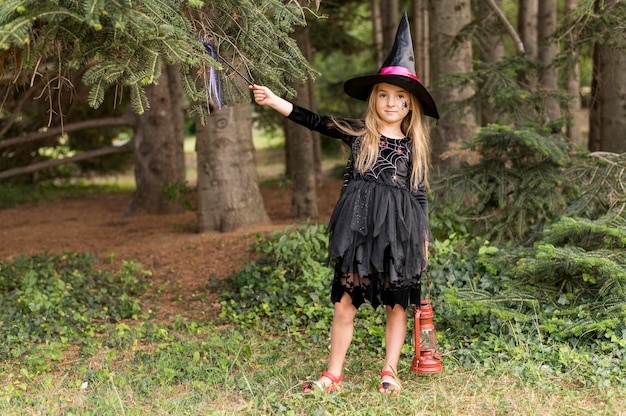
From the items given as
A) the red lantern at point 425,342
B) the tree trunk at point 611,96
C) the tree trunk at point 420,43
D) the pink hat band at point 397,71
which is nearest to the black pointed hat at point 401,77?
the pink hat band at point 397,71

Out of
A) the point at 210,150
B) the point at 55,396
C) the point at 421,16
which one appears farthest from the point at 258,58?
the point at 421,16

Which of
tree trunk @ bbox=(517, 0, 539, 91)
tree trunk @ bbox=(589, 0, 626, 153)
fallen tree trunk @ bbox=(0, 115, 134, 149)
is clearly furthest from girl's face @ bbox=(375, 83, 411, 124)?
fallen tree trunk @ bbox=(0, 115, 134, 149)

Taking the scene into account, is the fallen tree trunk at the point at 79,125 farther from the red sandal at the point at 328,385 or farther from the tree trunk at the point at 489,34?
the red sandal at the point at 328,385

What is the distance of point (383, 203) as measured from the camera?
385 cm

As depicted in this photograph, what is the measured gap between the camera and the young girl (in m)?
3.85

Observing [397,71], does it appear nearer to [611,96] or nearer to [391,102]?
[391,102]

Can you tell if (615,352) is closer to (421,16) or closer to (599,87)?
(599,87)

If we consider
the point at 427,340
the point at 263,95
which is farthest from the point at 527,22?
the point at 263,95

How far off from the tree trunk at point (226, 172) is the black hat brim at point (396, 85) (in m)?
3.94

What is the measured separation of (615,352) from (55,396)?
340 centimetres

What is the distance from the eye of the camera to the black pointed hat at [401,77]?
389 centimetres

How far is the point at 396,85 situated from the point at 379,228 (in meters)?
0.81

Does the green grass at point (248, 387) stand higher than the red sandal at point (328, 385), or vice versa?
the red sandal at point (328, 385)

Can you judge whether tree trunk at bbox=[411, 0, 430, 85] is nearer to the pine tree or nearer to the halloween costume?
the pine tree
